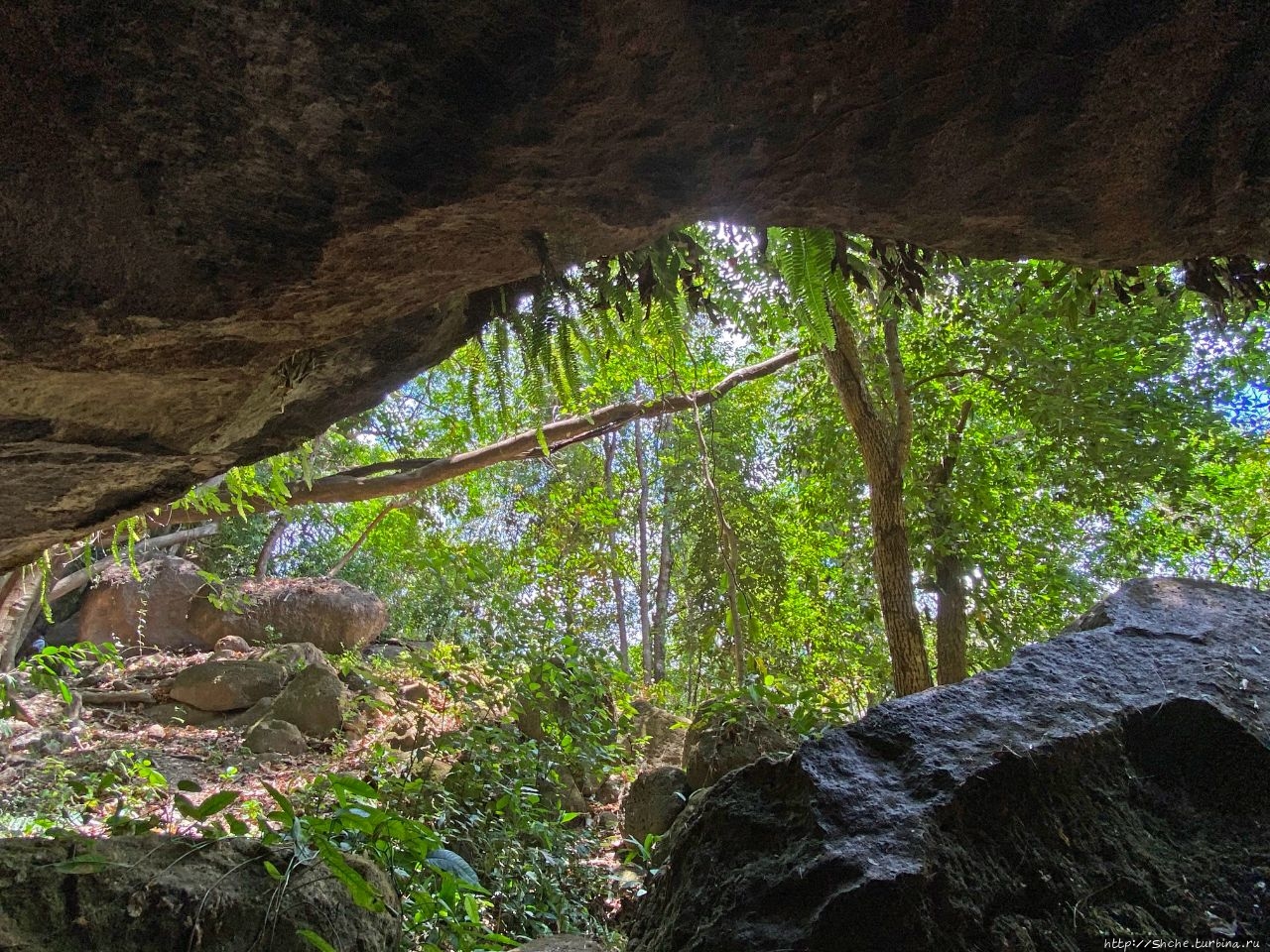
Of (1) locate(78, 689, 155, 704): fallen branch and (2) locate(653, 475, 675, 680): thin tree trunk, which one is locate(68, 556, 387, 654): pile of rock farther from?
(2) locate(653, 475, 675, 680): thin tree trunk

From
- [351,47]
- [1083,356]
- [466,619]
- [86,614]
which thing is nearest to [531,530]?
[466,619]

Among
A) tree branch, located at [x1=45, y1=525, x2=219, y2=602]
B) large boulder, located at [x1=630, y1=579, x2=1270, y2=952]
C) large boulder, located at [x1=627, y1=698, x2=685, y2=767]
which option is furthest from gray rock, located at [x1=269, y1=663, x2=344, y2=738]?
large boulder, located at [x1=630, y1=579, x2=1270, y2=952]

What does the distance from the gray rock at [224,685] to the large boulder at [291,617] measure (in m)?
1.69

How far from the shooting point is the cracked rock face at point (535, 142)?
136cm

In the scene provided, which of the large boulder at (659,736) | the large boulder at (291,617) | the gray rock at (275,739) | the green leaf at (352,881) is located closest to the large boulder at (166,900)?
the green leaf at (352,881)

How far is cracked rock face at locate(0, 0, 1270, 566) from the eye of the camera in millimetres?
1359

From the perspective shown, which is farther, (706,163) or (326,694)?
(326,694)

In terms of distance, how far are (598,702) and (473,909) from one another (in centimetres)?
299

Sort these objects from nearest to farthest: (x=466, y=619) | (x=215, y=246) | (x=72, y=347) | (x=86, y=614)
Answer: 1. (x=215, y=246)
2. (x=72, y=347)
3. (x=466, y=619)
4. (x=86, y=614)

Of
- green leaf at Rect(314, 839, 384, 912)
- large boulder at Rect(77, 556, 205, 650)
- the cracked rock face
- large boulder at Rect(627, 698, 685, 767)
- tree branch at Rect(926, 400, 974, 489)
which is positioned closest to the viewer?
the cracked rock face

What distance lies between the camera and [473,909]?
180cm

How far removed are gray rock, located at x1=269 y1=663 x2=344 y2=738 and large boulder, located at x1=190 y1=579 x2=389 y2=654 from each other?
2166mm

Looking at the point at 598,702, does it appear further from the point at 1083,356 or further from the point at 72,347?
the point at 1083,356

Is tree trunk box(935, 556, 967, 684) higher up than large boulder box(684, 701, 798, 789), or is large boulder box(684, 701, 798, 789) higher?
tree trunk box(935, 556, 967, 684)
